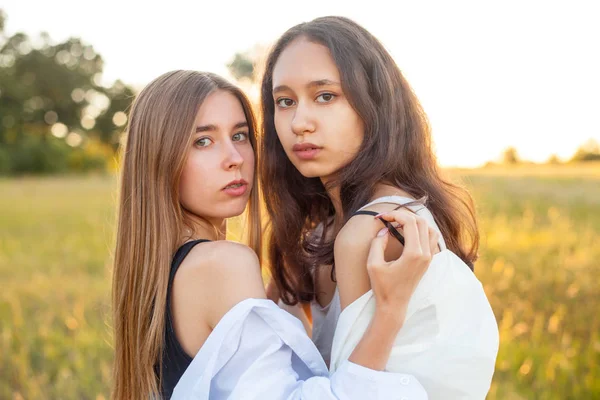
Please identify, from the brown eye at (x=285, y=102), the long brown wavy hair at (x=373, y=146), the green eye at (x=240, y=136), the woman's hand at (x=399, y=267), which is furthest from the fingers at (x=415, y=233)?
the green eye at (x=240, y=136)

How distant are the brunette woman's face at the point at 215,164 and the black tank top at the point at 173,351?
0.23 m

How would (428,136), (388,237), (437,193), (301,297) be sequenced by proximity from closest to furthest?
(388,237) → (437,193) → (428,136) → (301,297)

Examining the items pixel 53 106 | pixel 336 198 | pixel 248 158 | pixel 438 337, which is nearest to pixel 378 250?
pixel 438 337

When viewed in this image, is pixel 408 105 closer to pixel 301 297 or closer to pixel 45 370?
pixel 301 297

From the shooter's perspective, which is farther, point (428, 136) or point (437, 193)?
point (428, 136)

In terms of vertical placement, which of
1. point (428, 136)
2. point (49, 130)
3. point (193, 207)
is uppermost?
point (428, 136)

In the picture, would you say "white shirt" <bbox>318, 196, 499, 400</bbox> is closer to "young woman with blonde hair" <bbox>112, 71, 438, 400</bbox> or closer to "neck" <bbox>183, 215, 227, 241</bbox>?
"young woman with blonde hair" <bbox>112, 71, 438, 400</bbox>

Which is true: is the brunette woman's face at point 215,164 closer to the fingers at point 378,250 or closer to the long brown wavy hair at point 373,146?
the long brown wavy hair at point 373,146

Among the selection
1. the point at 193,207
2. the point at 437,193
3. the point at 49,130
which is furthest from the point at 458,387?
the point at 49,130

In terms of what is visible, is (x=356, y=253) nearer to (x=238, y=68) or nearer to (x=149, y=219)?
(x=149, y=219)

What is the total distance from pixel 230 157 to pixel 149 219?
392 mm

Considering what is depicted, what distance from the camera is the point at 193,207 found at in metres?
2.48

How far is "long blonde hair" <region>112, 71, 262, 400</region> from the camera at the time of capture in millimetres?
2309

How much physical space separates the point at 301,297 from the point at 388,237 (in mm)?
957
